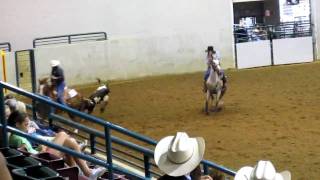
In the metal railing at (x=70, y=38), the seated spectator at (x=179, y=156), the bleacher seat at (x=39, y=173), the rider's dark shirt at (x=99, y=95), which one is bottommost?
the rider's dark shirt at (x=99, y=95)

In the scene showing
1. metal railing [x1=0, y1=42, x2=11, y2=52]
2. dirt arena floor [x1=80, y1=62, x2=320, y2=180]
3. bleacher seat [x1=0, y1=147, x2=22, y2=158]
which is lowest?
dirt arena floor [x1=80, y1=62, x2=320, y2=180]

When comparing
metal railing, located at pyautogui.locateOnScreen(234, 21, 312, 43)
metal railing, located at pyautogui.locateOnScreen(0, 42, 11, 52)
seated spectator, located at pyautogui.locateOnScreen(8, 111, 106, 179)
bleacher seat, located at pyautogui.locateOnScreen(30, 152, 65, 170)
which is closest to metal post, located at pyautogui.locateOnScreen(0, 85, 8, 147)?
bleacher seat, located at pyautogui.locateOnScreen(30, 152, 65, 170)

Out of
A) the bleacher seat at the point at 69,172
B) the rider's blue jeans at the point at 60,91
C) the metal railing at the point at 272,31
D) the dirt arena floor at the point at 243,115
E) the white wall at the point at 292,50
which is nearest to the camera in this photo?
the bleacher seat at the point at 69,172

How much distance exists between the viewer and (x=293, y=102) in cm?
1744

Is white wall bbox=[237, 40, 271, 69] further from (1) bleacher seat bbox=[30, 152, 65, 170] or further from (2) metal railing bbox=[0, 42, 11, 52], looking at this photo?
(1) bleacher seat bbox=[30, 152, 65, 170]

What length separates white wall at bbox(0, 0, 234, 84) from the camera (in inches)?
1075

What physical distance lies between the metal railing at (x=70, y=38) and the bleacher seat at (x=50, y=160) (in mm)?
20860

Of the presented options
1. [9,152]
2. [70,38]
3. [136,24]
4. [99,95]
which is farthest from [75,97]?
[136,24]

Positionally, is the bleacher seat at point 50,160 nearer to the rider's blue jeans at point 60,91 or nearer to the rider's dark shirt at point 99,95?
the rider's blue jeans at point 60,91

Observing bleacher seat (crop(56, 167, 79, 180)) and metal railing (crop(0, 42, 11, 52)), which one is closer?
bleacher seat (crop(56, 167, 79, 180))

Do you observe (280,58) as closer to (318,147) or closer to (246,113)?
(246,113)

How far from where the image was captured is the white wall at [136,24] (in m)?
27.3

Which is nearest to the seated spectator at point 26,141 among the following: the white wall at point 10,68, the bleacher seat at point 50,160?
the bleacher seat at point 50,160

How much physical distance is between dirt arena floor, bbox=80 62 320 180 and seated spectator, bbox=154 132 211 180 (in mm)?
5332
